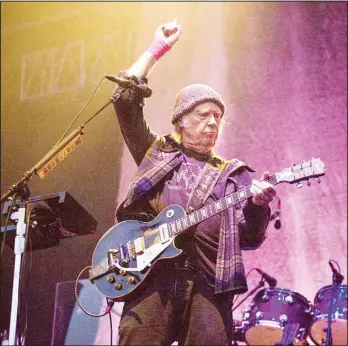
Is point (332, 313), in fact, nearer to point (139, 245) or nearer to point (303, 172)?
point (303, 172)

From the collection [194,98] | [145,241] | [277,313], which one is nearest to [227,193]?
[145,241]

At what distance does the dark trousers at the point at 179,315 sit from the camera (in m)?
2.24

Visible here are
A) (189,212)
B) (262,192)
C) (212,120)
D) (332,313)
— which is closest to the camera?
(262,192)

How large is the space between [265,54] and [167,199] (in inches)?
92.9

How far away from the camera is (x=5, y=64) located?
536 cm

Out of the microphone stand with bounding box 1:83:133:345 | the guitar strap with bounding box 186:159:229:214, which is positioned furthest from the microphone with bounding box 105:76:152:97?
the guitar strap with bounding box 186:159:229:214

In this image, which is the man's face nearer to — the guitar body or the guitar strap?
the guitar strap

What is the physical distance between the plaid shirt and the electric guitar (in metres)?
0.08

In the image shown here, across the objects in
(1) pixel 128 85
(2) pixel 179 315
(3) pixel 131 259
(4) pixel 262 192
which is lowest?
(2) pixel 179 315

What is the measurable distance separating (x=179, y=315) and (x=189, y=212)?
0.46 m

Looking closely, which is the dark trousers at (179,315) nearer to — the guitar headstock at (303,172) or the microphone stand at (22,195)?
the guitar headstock at (303,172)

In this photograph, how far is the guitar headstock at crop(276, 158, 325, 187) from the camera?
2.41 metres

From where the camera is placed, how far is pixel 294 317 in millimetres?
4016

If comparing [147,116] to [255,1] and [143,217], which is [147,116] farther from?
[143,217]
